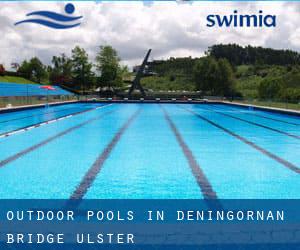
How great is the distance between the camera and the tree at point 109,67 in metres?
56.3

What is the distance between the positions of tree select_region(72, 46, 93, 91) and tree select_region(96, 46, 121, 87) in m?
1.49

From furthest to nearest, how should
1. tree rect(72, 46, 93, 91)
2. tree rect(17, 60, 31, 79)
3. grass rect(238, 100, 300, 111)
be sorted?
1. tree rect(17, 60, 31, 79)
2. tree rect(72, 46, 93, 91)
3. grass rect(238, 100, 300, 111)

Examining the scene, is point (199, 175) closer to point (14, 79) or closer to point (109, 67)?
point (109, 67)

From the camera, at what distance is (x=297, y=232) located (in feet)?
12.3

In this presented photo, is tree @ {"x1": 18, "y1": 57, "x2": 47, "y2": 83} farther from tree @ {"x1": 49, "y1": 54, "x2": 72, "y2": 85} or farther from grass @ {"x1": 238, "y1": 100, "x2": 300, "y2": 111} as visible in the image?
grass @ {"x1": 238, "y1": 100, "x2": 300, "y2": 111}

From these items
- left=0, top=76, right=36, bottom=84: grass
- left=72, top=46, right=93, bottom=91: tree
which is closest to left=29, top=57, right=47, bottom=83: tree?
left=0, top=76, right=36, bottom=84: grass

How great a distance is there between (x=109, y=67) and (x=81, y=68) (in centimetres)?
384

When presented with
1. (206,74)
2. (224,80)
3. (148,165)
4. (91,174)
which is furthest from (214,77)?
(91,174)

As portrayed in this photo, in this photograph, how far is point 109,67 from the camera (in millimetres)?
56438

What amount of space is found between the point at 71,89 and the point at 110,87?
5507 millimetres

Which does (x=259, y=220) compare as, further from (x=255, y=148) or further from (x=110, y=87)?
(x=110, y=87)

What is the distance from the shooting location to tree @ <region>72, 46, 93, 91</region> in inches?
2199

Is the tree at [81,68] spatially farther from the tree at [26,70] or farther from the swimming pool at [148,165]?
the swimming pool at [148,165]

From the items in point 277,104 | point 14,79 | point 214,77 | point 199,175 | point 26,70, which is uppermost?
point 26,70
